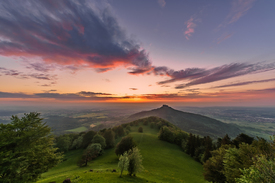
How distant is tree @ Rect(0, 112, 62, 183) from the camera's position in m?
14.9

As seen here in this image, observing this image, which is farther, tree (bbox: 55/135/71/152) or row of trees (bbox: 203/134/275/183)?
tree (bbox: 55/135/71/152)

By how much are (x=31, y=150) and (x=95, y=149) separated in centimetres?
3915

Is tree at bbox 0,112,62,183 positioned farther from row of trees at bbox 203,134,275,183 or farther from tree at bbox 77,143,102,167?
row of trees at bbox 203,134,275,183

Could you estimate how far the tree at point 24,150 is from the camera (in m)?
14.9

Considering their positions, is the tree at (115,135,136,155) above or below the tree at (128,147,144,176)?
below

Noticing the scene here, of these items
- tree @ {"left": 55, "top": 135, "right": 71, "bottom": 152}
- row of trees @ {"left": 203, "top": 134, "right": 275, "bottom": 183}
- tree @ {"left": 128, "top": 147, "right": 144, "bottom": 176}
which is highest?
row of trees @ {"left": 203, "top": 134, "right": 275, "bottom": 183}

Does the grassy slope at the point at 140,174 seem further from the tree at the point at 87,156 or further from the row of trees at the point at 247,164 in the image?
the row of trees at the point at 247,164

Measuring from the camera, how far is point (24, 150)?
17.1 metres

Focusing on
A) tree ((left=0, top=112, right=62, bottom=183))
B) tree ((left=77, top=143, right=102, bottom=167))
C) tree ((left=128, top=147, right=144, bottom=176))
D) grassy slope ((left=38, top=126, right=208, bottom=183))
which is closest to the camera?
tree ((left=0, top=112, right=62, bottom=183))

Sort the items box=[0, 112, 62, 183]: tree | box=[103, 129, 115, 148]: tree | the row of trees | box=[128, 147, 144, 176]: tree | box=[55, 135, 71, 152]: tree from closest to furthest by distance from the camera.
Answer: the row of trees → box=[0, 112, 62, 183]: tree → box=[128, 147, 144, 176]: tree → box=[55, 135, 71, 152]: tree → box=[103, 129, 115, 148]: tree

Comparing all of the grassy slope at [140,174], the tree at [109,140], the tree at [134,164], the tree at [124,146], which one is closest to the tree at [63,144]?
the grassy slope at [140,174]

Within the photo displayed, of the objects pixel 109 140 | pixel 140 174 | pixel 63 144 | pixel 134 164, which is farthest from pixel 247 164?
pixel 63 144

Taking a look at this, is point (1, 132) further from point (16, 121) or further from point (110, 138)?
point (110, 138)

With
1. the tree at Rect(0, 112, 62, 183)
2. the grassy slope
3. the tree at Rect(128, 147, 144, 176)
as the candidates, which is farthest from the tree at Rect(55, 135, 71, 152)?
the tree at Rect(128, 147, 144, 176)
